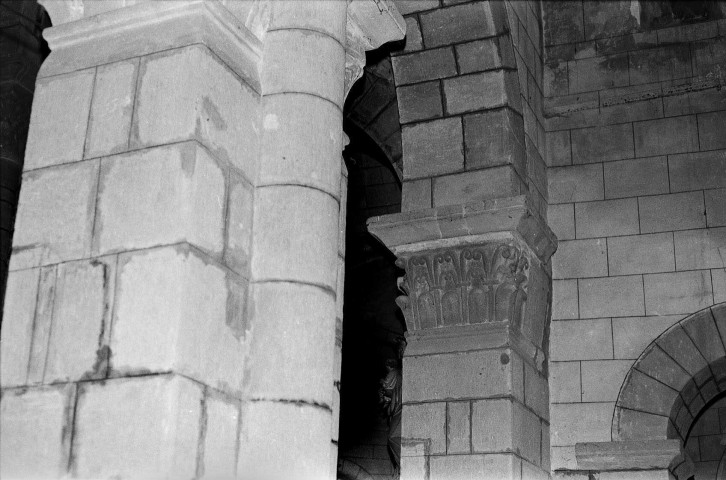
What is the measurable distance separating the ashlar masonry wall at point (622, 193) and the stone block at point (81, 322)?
135 inches

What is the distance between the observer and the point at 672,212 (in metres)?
5.32

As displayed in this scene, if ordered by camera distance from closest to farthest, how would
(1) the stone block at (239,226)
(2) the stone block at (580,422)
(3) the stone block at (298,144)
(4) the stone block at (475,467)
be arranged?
(1) the stone block at (239,226), (3) the stone block at (298,144), (4) the stone block at (475,467), (2) the stone block at (580,422)

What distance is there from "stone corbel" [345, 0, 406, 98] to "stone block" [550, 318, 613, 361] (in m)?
2.56

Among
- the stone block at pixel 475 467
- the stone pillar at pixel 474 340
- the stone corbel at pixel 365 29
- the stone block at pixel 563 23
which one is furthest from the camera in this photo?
the stone block at pixel 563 23

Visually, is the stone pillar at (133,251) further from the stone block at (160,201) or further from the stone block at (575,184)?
the stone block at (575,184)

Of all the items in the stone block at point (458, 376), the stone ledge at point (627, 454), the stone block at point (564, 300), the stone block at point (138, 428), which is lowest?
the stone block at point (138, 428)

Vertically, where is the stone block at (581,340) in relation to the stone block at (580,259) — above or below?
below

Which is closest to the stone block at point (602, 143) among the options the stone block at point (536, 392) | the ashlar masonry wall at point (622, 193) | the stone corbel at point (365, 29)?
the ashlar masonry wall at point (622, 193)

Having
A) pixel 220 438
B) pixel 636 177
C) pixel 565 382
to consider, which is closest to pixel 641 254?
pixel 636 177

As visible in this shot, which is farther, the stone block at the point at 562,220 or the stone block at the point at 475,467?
the stone block at the point at 562,220

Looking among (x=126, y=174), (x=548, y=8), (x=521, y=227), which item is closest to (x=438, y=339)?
(x=521, y=227)

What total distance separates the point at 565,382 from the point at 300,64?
3.10 metres

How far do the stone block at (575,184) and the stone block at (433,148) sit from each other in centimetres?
78

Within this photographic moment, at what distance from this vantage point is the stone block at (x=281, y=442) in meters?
2.29
